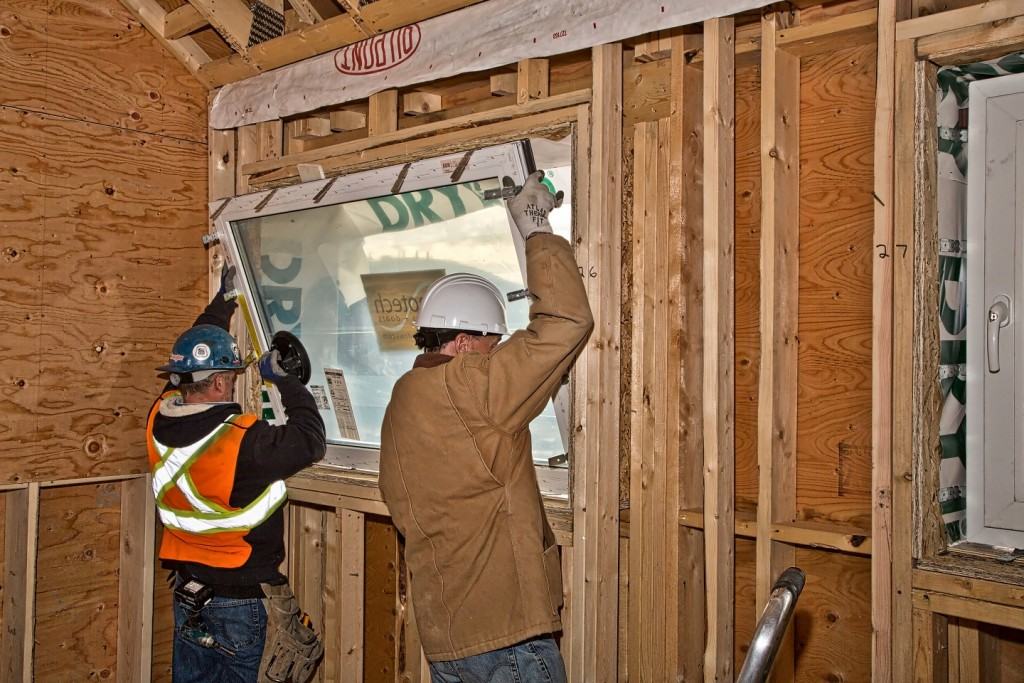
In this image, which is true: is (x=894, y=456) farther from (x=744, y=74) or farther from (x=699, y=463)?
(x=744, y=74)

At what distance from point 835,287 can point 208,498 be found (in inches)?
76.4

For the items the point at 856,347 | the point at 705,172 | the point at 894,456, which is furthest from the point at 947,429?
the point at 705,172

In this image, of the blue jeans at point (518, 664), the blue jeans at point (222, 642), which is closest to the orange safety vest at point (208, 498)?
the blue jeans at point (222, 642)

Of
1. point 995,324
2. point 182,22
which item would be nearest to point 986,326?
point 995,324

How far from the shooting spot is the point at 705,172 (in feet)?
7.79

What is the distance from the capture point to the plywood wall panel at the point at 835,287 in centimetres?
240

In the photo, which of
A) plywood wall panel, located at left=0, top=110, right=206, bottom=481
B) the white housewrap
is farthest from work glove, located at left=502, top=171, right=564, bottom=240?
plywood wall panel, located at left=0, top=110, right=206, bottom=481

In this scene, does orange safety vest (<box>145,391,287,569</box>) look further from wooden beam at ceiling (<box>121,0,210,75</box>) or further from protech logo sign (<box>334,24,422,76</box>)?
wooden beam at ceiling (<box>121,0,210,75</box>)

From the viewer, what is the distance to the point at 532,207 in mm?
2383

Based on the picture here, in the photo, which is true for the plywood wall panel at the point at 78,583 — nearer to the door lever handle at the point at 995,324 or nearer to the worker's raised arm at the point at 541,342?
the worker's raised arm at the point at 541,342

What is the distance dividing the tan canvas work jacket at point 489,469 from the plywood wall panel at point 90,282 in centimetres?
168

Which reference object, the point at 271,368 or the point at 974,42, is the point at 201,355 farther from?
the point at 974,42

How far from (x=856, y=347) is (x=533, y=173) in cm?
96

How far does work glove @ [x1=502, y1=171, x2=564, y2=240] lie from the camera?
7.79ft
